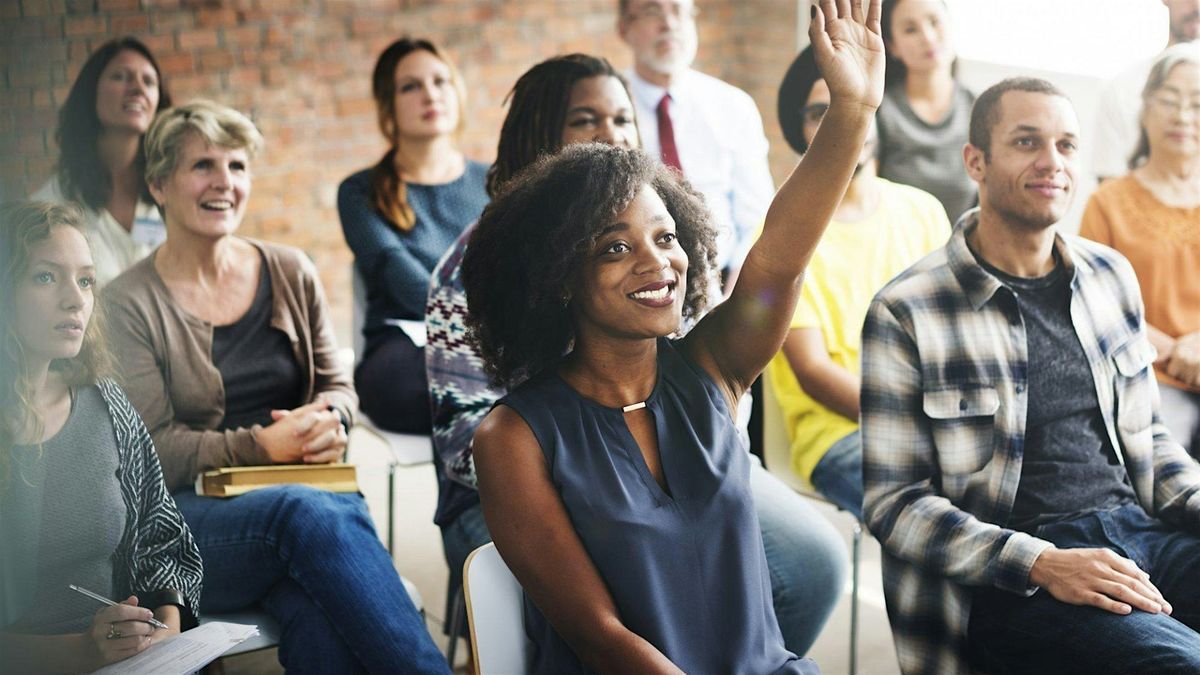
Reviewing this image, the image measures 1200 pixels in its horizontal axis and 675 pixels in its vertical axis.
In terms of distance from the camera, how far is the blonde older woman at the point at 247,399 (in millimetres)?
1949

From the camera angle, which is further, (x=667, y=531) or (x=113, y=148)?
(x=113, y=148)

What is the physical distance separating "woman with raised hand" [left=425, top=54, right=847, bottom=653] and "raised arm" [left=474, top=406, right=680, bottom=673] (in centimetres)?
52

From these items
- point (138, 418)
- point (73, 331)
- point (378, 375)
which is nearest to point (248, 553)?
point (138, 418)

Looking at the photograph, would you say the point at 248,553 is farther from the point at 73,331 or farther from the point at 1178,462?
the point at 1178,462

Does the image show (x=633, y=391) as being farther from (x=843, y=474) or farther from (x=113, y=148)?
(x=113, y=148)

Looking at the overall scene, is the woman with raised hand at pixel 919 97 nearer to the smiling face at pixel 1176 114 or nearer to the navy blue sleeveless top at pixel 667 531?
the smiling face at pixel 1176 114

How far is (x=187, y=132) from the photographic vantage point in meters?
2.23

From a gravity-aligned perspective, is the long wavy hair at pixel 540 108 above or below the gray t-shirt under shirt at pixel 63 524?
above

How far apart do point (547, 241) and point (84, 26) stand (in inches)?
36.9

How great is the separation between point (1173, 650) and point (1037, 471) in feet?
1.18

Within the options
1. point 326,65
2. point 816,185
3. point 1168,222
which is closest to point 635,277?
point 816,185

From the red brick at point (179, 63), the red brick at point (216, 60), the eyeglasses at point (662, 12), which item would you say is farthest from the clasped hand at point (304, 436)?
the red brick at point (216, 60)

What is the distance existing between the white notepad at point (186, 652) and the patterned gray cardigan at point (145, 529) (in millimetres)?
43

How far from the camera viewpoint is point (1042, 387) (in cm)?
198
